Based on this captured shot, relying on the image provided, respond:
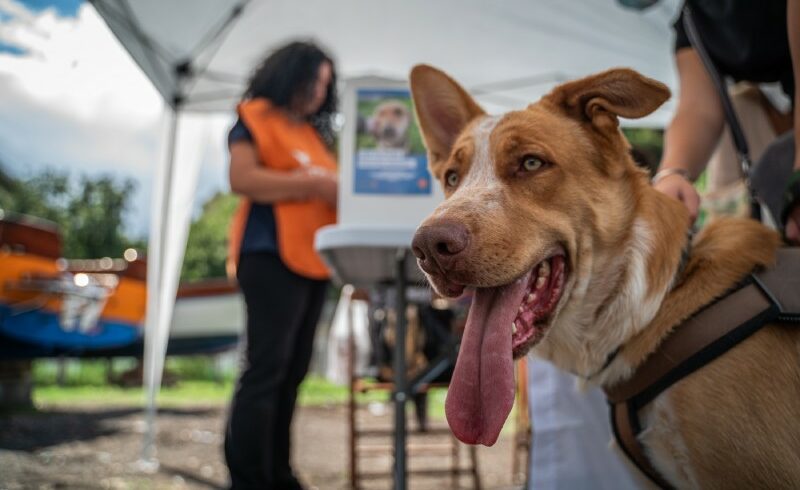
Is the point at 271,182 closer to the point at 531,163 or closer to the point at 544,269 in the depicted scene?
the point at 531,163

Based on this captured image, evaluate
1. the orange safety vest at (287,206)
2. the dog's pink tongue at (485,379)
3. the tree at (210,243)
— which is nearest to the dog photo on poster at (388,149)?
the orange safety vest at (287,206)

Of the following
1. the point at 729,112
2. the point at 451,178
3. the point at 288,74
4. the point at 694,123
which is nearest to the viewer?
the point at 451,178

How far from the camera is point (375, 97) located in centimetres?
203

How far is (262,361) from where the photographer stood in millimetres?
2439

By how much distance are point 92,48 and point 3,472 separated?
8.29ft

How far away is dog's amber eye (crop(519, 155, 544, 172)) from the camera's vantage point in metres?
1.42

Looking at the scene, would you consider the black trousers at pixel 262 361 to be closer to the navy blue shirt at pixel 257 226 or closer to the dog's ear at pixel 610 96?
the navy blue shirt at pixel 257 226

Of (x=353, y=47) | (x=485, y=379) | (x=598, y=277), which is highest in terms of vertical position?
(x=353, y=47)

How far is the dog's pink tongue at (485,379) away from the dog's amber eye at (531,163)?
0.33 meters

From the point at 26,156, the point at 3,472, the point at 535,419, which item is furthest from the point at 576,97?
the point at 26,156

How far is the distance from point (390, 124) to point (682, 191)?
938 millimetres

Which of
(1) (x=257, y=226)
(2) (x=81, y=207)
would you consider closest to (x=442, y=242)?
(1) (x=257, y=226)

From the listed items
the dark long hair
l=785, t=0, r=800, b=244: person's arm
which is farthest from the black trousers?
l=785, t=0, r=800, b=244: person's arm

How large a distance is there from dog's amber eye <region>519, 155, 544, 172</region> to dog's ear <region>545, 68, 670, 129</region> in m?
0.17
